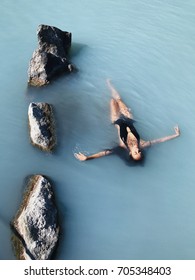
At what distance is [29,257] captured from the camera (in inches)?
327

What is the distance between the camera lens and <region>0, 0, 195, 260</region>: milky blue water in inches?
364

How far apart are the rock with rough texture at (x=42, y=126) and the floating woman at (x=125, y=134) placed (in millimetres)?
824

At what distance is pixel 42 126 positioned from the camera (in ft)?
35.8

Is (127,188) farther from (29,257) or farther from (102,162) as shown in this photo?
(29,257)

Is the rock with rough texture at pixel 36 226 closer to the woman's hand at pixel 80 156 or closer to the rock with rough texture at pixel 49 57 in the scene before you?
the woman's hand at pixel 80 156

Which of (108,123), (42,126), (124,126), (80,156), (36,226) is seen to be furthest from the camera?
(108,123)

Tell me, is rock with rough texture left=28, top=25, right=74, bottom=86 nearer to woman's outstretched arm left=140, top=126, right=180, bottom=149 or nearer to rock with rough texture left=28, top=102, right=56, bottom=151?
rock with rough texture left=28, top=102, right=56, bottom=151

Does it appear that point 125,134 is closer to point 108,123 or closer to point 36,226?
point 108,123

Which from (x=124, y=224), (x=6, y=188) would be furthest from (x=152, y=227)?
(x=6, y=188)

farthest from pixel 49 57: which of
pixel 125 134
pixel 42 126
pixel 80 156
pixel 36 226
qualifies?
pixel 36 226

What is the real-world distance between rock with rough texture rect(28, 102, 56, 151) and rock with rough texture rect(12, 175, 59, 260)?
150cm

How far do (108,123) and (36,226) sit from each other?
4125mm

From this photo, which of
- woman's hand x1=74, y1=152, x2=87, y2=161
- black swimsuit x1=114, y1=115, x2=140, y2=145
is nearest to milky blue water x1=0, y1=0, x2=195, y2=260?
woman's hand x1=74, y1=152, x2=87, y2=161

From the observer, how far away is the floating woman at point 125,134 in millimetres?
10591
